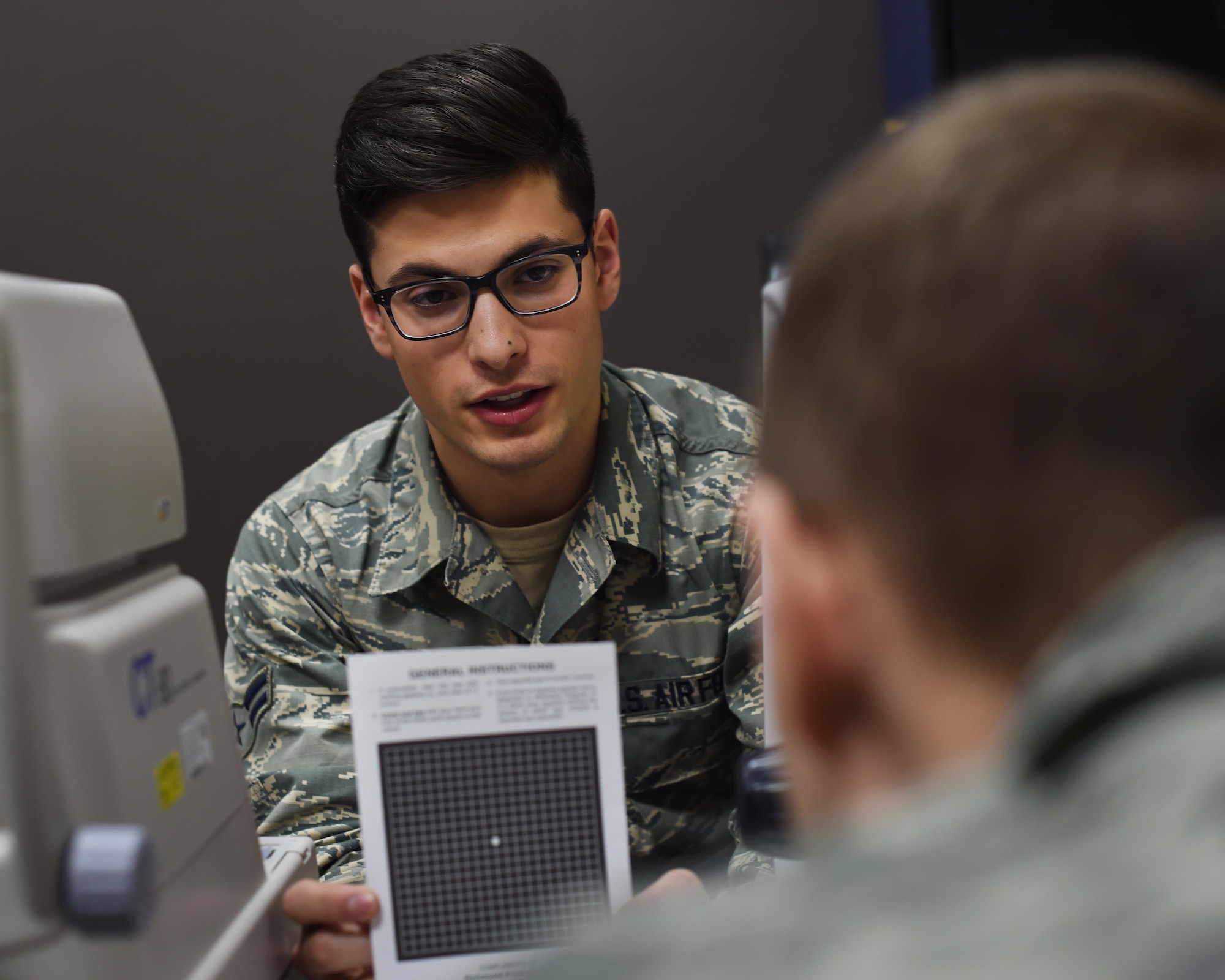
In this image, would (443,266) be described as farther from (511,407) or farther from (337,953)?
(337,953)

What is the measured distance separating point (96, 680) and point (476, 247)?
0.81m

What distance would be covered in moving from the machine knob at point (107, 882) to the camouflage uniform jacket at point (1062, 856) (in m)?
0.35

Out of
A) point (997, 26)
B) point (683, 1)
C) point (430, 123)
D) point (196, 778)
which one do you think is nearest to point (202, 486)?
point (430, 123)

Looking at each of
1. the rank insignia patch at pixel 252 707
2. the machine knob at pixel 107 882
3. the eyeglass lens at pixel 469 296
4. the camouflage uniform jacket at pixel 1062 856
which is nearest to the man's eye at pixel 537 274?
the eyeglass lens at pixel 469 296

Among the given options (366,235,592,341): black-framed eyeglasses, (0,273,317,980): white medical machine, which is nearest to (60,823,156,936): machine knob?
(0,273,317,980): white medical machine

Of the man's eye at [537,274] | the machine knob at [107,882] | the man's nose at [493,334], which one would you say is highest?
the man's eye at [537,274]

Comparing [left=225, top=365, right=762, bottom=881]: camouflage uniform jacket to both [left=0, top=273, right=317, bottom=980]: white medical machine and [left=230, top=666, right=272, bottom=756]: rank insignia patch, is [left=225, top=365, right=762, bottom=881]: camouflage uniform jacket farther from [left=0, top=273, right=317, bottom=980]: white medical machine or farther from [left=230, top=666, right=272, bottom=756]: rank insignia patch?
[left=0, top=273, right=317, bottom=980]: white medical machine

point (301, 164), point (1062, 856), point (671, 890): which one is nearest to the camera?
point (1062, 856)

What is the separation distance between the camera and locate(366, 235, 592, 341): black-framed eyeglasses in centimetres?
132

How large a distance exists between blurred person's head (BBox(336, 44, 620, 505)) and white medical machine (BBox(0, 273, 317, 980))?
584 mm

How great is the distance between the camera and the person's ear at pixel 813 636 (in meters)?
0.41

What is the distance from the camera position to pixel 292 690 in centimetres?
127

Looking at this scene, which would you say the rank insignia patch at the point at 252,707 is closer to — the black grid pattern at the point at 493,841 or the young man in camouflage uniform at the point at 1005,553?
the black grid pattern at the point at 493,841

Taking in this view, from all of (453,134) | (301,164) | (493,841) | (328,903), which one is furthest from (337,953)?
(301,164)
